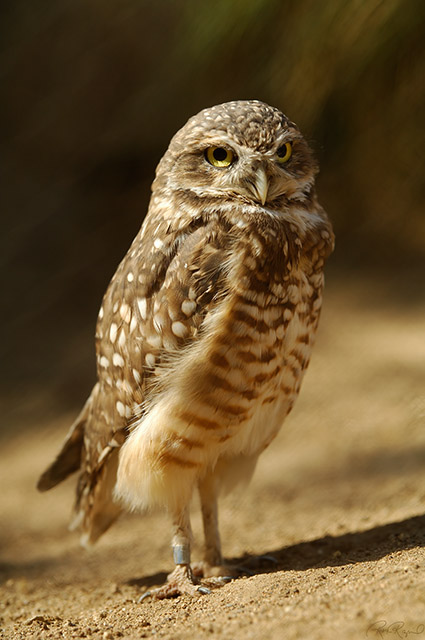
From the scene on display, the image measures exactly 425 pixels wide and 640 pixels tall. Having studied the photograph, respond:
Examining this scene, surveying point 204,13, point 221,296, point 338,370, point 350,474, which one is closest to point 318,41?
point 204,13

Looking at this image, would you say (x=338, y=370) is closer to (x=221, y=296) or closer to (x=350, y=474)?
(x=350, y=474)

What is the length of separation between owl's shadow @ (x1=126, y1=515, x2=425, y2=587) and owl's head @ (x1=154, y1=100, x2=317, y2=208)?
4.25 ft

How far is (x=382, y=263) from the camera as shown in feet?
22.5

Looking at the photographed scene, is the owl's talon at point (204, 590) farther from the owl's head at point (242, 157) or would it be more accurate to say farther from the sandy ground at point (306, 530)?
the owl's head at point (242, 157)

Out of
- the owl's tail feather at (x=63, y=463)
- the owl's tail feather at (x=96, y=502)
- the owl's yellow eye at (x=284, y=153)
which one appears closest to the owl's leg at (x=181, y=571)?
the owl's tail feather at (x=96, y=502)

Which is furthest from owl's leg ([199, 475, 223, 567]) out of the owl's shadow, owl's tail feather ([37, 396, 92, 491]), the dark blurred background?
the dark blurred background

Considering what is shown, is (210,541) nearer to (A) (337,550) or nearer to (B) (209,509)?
(B) (209,509)

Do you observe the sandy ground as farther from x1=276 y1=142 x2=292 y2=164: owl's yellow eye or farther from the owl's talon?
x1=276 y1=142 x2=292 y2=164: owl's yellow eye

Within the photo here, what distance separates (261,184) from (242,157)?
0.40ft

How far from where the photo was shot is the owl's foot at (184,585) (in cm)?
269

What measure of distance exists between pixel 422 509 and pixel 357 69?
183cm

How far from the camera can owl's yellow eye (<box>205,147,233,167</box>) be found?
2537 mm

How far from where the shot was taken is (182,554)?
2818 mm

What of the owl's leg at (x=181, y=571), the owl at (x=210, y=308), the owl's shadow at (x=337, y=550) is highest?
the owl at (x=210, y=308)
